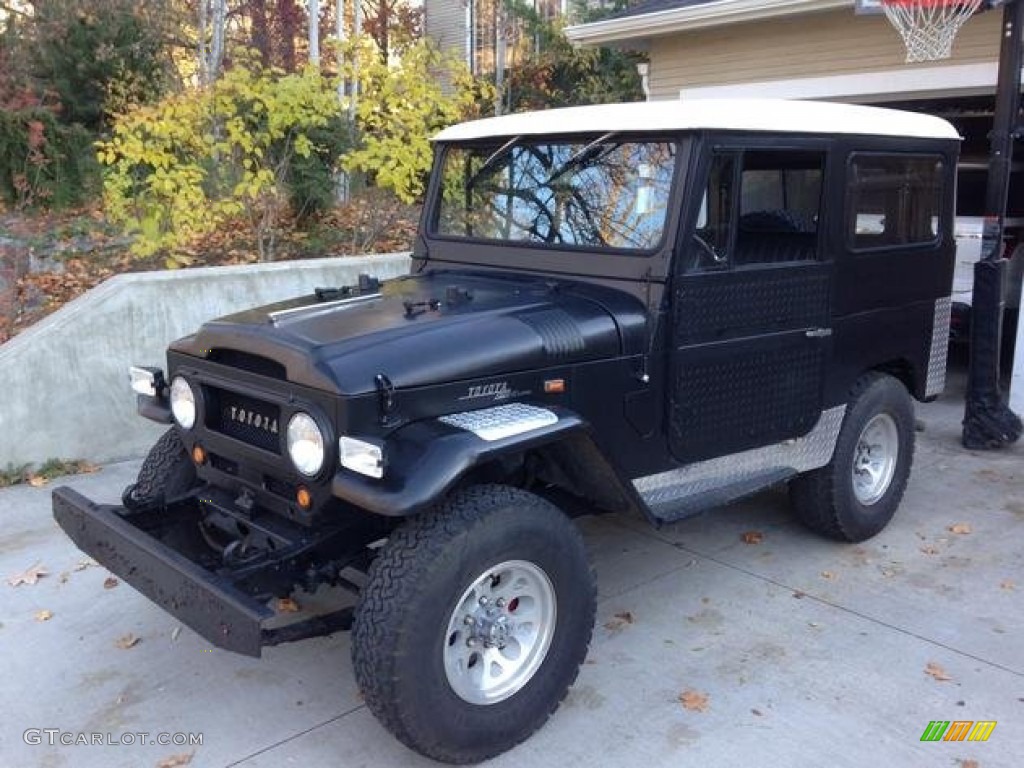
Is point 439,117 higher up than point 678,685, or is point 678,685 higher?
point 439,117

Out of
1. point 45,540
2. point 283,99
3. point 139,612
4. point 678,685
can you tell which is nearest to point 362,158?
point 283,99

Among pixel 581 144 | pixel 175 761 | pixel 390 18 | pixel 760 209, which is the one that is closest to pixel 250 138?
pixel 581 144

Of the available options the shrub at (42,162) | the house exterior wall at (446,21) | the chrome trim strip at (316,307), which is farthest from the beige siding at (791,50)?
the house exterior wall at (446,21)

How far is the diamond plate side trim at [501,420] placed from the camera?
2.90 m

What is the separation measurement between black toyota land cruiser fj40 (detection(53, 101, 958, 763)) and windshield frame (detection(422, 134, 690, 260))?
0.5 inches

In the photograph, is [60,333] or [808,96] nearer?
[60,333]

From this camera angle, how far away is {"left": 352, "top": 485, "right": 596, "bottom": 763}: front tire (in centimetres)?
272

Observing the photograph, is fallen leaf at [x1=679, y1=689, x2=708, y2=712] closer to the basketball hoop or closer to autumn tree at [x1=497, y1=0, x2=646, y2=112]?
the basketball hoop

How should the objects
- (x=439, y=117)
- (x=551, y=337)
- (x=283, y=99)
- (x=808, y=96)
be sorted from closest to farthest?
(x=551, y=337) < (x=283, y=99) < (x=439, y=117) < (x=808, y=96)

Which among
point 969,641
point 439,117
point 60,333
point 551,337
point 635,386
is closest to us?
point 551,337

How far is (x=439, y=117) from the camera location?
25.9 feet

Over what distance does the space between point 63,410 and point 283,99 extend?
10.00ft

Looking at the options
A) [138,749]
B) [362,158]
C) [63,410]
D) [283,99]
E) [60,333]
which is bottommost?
[138,749]

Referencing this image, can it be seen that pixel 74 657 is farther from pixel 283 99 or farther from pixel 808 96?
pixel 808 96
